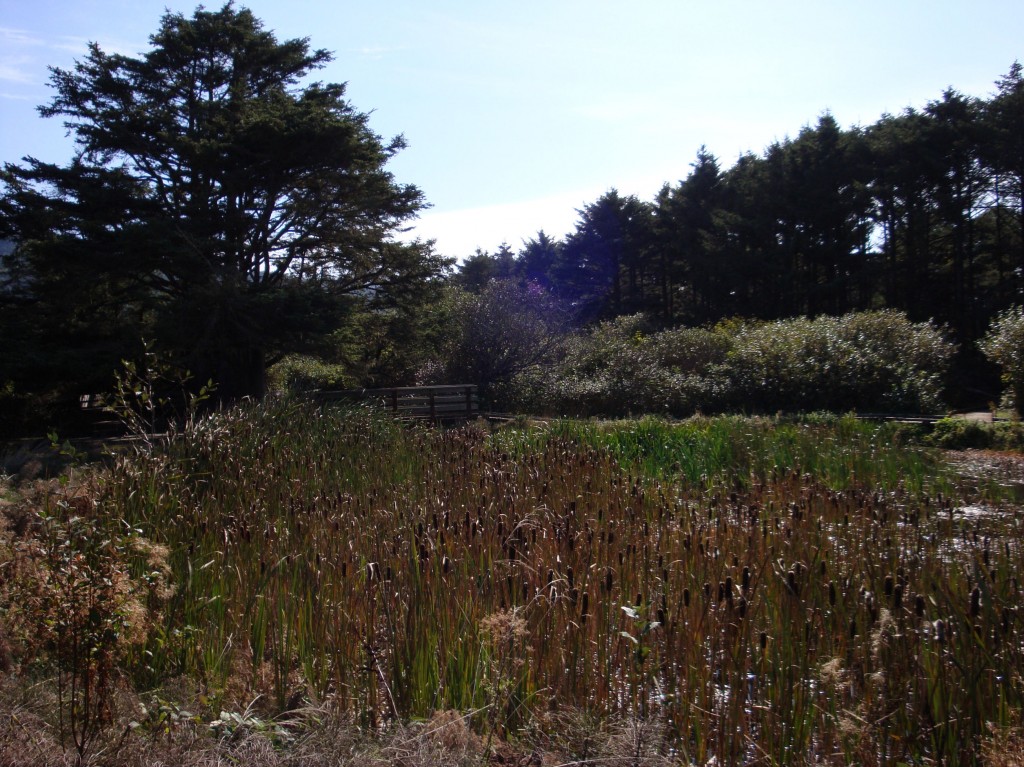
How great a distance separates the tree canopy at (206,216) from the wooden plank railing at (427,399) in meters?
1.94

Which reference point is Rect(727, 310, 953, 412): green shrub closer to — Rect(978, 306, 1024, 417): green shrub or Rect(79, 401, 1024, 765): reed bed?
Rect(978, 306, 1024, 417): green shrub

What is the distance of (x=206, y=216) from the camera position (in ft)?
61.9

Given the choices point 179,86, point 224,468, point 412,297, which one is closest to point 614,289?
point 412,297

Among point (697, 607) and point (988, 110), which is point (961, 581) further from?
point (988, 110)

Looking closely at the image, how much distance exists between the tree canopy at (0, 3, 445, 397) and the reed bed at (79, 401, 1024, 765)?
12.3m

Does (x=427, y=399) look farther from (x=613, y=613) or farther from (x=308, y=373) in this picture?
(x=613, y=613)

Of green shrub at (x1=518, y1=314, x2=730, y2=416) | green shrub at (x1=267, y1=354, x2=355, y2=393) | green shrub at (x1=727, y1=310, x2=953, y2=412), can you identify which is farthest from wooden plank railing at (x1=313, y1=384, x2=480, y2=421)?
green shrub at (x1=727, y1=310, x2=953, y2=412)

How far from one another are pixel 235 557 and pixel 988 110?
32.7 meters

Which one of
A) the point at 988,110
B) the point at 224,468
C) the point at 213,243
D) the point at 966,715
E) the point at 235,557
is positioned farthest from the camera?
the point at 988,110

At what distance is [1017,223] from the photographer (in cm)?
3070

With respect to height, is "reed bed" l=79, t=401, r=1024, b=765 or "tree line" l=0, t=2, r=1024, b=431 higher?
"tree line" l=0, t=2, r=1024, b=431

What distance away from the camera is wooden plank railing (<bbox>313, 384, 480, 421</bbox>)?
17.4 m

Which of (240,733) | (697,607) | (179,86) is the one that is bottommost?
(240,733)

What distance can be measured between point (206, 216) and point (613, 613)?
698 inches
